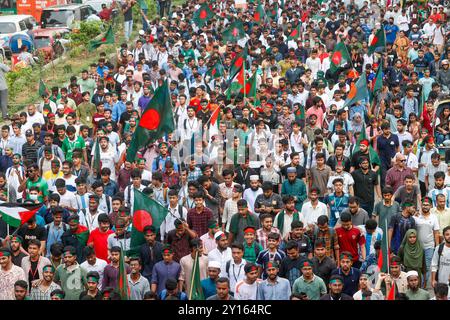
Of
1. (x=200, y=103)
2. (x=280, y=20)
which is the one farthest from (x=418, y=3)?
(x=200, y=103)

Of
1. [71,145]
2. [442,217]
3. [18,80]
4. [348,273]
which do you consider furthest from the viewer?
[18,80]

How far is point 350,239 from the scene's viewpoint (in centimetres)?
1410

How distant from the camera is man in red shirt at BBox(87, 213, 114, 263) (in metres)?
14.0

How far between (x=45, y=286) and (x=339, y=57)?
1218cm

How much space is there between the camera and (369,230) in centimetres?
1398

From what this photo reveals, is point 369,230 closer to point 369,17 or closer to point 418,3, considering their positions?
point 369,17

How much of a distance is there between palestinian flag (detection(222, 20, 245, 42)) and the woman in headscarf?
1447 centimetres

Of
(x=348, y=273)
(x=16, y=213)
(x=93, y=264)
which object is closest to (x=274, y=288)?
(x=348, y=273)

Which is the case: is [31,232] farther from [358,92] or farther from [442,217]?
[358,92]

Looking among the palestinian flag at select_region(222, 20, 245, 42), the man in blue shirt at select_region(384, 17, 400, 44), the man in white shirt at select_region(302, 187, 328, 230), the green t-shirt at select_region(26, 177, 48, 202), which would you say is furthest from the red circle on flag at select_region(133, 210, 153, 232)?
the man in blue shirt at select_region(384, 17, 400, 44)

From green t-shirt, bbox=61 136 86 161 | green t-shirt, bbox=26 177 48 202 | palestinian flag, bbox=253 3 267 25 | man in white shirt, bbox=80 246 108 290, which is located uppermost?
palestinian flag, bbox=253 3 267 25

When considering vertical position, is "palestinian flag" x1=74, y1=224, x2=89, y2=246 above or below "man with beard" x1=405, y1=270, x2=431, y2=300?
above

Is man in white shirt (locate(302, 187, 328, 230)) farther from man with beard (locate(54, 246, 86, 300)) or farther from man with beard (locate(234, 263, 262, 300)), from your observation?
man with beard (locate(54, 246, 86, 300))

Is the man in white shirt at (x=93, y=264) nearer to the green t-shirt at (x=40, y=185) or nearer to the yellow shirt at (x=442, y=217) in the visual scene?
the green t-shirt at (x=40, y=185)
